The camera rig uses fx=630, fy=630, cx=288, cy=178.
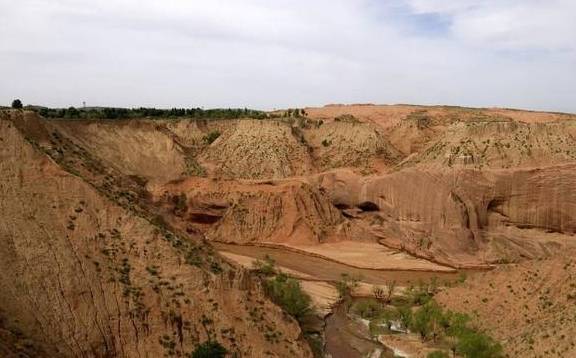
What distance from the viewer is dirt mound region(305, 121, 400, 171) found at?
60312 millimetres

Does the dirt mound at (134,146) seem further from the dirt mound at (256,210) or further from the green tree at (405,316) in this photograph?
the green tree at (405,316)

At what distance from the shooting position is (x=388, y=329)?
1202 inches

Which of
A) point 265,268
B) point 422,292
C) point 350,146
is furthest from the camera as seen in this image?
point 350,146

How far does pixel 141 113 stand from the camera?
74062mm

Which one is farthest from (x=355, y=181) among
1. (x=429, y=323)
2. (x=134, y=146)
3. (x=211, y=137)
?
(x=134, y=146)

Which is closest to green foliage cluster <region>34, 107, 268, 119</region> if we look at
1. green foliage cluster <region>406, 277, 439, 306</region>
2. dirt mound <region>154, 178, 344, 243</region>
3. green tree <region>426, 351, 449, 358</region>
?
dirt mound <region>154, 178, 344, 243</region>

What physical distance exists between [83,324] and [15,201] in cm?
610

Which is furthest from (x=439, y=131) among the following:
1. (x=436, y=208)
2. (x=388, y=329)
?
(x=388, y=329)

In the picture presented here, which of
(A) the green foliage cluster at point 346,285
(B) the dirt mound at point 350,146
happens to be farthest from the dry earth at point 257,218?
(A) the green foliage cluster at point 346,285

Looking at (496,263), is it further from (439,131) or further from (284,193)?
(439,131)

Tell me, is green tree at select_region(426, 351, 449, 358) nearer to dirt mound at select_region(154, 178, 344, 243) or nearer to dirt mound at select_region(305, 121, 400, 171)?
dirt mound at select_region(154, 178, 344, 243)

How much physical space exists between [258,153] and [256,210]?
40.3 ft

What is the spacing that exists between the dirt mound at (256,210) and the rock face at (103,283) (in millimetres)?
22245

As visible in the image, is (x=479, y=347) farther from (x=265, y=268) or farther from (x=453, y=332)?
(x=265, y=268)
